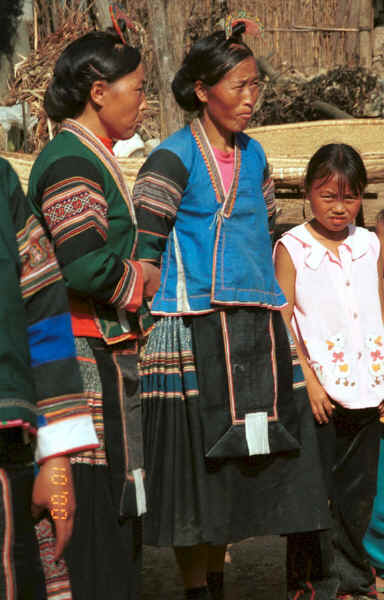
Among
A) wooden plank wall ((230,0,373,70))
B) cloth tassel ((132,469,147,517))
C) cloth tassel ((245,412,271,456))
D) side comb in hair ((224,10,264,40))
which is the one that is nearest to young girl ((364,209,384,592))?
cloth tassel ((245,412,271,456))

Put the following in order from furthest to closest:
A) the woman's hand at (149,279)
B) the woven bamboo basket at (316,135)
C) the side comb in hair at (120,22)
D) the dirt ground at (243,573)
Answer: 1. the woven bamboo basket at (316,135)
2. the dirt ground at (243,573)
3. the side comb in hair at (120,22)
4. the woman's hand at (149,279)

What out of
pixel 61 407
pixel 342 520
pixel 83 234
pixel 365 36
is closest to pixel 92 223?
pixel 83 234

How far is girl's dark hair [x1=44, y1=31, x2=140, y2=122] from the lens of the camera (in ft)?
9.30

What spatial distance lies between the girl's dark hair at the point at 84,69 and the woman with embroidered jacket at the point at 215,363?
1.70 feet

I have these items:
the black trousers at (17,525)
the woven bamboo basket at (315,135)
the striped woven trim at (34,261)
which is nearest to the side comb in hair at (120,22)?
the striped woven trim at (34,261)

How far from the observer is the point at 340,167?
368 cm

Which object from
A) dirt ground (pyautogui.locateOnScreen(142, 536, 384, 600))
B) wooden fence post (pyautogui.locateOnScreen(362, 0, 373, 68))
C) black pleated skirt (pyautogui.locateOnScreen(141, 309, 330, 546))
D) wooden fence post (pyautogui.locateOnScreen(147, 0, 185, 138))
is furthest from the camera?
wooden fence post (pyautogui.locateOnScreen(362, 0, 373, 68))

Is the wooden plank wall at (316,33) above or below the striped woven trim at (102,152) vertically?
above

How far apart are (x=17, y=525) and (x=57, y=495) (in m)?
0.10

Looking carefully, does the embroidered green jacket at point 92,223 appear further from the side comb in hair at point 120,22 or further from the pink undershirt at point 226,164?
the pink undershirt at point 226,164

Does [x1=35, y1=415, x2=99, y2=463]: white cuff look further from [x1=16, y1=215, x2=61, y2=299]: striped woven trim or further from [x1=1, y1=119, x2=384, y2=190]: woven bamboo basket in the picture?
[x1=1, y1=119, x2=384, y2=190]: woven bamboo basket

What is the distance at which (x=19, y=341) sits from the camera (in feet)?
6.25

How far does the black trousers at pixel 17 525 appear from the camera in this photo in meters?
1.85

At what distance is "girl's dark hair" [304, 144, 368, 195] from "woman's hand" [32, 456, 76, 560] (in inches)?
80.0
